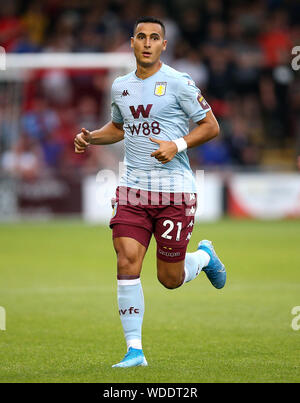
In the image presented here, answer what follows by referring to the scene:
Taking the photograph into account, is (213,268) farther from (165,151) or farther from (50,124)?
(50,124)

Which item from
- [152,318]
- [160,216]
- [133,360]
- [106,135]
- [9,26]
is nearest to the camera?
[133,360]

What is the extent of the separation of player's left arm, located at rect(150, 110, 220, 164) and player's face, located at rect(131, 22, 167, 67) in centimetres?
59

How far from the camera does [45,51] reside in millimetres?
22625

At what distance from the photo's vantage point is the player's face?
647 cm

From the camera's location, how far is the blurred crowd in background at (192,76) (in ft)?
66.9

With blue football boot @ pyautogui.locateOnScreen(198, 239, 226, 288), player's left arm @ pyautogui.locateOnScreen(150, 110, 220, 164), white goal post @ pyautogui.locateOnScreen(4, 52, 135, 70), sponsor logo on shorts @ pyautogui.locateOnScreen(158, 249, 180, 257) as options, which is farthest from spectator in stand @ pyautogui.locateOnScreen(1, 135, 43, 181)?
player's left arm @ pyautogui.locateOnScreen(150, 110, 220, 164)

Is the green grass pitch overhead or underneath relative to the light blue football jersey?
underneath

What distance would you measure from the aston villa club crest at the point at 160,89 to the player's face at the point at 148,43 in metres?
0.17

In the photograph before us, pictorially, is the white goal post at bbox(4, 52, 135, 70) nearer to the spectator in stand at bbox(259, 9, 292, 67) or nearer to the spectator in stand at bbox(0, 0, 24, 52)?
the spectator in stand at bbox(0, 0, 24, 52)

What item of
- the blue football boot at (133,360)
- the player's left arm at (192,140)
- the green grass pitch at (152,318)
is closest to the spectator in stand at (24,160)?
the green grass pitch at (152,318)

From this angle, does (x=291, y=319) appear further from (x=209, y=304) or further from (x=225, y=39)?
(x=225, y=39)

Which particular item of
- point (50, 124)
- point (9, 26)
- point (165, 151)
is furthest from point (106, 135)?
point (9, 26)

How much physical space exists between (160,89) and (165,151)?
2.01ft

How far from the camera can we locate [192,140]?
635 centimetres
